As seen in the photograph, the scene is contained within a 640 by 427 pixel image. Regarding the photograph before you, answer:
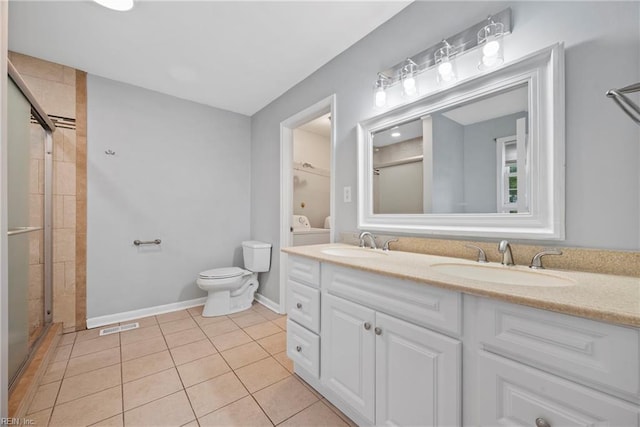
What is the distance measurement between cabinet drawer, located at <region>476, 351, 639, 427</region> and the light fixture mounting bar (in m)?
1.40

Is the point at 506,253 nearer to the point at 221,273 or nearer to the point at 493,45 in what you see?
the point at 493,45

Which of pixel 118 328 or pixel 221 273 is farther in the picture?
pixel 221 273

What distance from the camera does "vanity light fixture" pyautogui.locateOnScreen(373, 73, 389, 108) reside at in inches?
65.3

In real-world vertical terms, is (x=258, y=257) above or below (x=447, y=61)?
below

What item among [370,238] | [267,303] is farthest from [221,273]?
[370,238]

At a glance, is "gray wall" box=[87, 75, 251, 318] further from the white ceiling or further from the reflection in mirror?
the reflection in mirror

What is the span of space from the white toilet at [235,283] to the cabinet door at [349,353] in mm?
1537

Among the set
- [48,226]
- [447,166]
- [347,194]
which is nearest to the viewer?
[447,166]

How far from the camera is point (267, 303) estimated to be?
2.88m

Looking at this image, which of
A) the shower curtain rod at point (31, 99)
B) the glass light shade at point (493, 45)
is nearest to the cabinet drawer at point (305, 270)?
the glass light shade at point (493, 45)

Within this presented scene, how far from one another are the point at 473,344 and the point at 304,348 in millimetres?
991

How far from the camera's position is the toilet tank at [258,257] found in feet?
9.16

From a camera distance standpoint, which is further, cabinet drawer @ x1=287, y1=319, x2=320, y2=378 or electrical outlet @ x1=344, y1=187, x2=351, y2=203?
electrical outlet @ x1=344, y1=187, x2=351, y2=203

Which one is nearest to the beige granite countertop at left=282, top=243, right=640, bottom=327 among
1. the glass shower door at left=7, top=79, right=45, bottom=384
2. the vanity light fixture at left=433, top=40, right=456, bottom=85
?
the vanity light fixture at left=433, top=40, right=456, bottom=85
